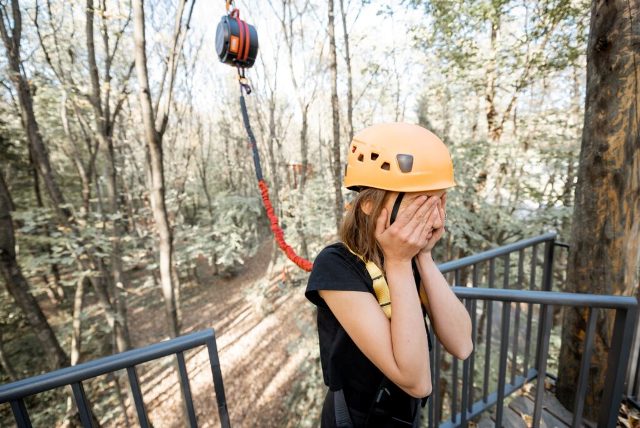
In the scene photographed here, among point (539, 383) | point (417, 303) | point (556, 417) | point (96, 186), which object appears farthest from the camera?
point (96, 186)

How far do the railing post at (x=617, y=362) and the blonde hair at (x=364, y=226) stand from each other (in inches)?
53.6

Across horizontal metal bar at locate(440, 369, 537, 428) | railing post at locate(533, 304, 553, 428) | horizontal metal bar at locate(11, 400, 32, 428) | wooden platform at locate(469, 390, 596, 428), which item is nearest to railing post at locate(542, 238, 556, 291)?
horizontal metal bar at locate(440, 369, 537, 428)

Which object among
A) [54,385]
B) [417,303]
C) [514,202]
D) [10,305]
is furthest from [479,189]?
[10,305]

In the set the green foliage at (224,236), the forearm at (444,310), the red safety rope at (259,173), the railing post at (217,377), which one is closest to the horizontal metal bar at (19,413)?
the railing post at (217,377)

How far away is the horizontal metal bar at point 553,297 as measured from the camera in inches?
56.7

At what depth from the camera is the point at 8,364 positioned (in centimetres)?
720

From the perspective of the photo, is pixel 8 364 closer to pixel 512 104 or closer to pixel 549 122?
pixel 512 104

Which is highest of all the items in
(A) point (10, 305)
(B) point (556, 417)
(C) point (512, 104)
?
(C) point (512, 104)

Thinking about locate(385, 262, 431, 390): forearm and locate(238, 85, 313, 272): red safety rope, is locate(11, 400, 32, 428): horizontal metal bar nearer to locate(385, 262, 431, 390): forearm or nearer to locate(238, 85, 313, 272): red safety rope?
locate(385, 262, 431, 390): forearm

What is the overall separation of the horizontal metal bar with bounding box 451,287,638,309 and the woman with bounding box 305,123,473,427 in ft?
1.99

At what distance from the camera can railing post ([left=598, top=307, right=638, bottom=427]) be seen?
4.80ft

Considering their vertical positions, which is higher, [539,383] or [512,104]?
[512,104]

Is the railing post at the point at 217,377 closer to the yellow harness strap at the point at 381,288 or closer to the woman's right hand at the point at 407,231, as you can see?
the yellow harness strap at the point at 381,288

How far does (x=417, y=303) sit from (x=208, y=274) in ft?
61.3
